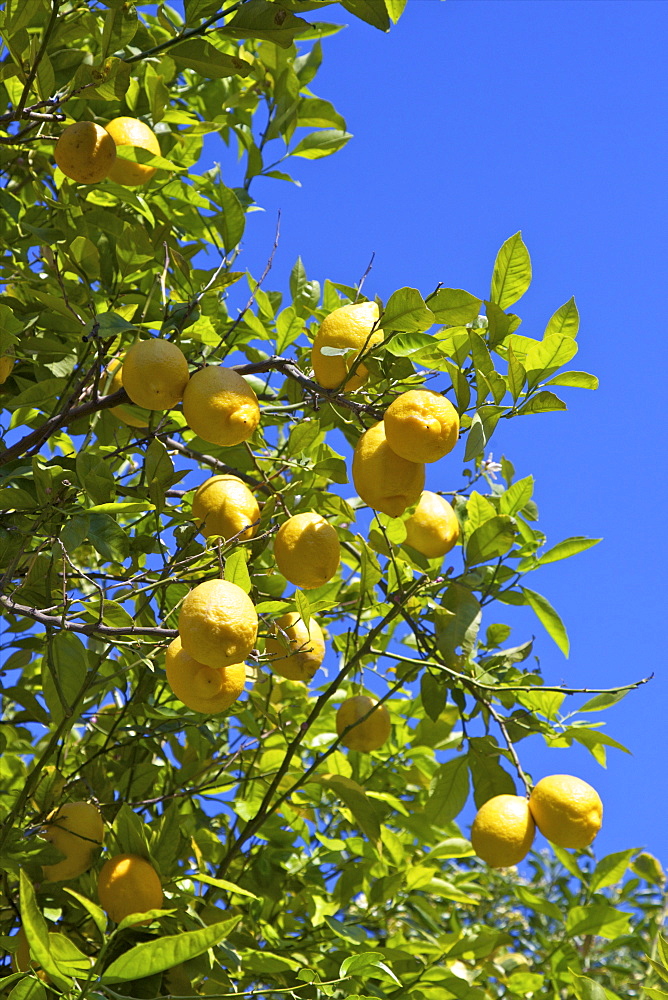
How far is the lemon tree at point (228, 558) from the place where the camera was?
129cm

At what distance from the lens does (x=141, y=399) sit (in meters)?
1.30

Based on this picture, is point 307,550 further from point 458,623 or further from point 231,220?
point 231,220

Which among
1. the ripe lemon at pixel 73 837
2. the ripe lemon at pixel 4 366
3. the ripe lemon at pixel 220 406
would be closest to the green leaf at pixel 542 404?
the ripe lemon at pixel 220 406

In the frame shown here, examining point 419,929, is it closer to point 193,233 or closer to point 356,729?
point 356,729

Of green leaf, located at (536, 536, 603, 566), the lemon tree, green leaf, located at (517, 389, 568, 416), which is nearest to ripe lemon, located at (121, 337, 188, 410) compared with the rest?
the lemon tree

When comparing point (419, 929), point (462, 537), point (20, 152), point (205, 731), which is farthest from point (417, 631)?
point (20, 152)

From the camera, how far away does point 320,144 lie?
1990 mm

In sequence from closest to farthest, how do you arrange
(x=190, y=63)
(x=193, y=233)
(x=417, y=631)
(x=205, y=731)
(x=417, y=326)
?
1. (x=417, y=326)
2. (x=190, y=63)
3. (x=205, y=731)
4. (x=417, y=631)
5. (x=193, y=233)

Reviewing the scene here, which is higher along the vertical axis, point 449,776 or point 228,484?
point 228,484

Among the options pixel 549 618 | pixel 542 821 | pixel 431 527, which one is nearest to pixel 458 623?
pixel 431 527

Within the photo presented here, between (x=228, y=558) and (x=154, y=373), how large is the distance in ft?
0.91

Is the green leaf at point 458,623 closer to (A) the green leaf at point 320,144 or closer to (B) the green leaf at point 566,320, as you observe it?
(B) the green leaf at point 566,320

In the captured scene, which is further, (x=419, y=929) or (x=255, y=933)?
(x=419, y=929)

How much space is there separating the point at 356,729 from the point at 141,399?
830mm
